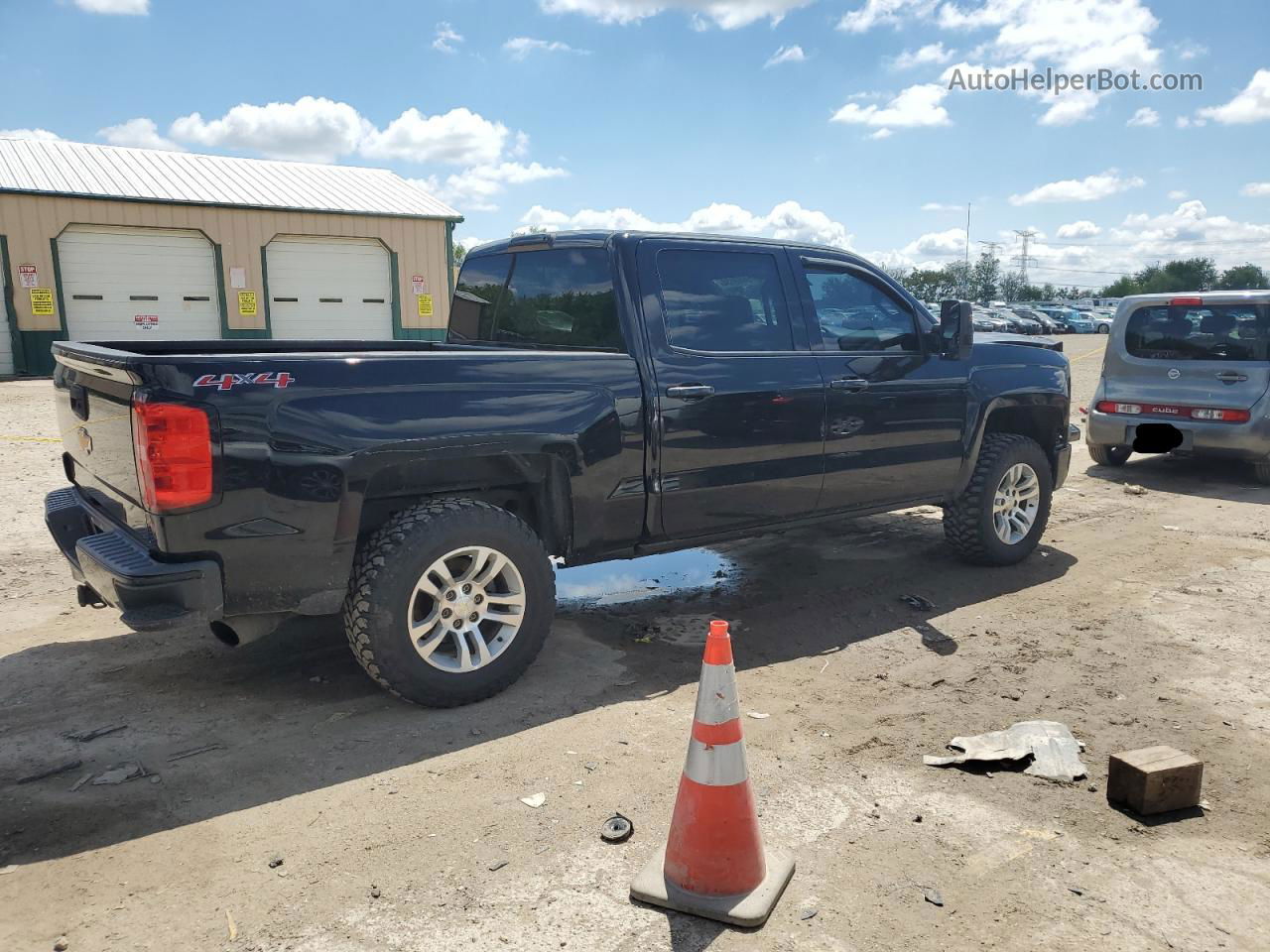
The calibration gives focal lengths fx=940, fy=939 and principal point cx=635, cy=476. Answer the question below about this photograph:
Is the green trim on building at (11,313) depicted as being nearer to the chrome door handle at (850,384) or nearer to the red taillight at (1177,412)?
the chrome door handle at (850,384)

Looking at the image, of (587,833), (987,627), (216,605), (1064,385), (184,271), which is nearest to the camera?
(587,833)

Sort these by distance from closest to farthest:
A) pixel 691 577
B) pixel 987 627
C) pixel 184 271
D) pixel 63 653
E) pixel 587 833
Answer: pixel 587 833, pixel 63 653, pixel 987 627, pixel 691 577, pixel 184 271

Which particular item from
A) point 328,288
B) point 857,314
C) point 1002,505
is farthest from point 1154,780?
point 328,288

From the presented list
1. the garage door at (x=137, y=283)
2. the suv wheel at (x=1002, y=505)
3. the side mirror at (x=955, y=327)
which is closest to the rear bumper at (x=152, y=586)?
the side mirror at (x=955, y=327)

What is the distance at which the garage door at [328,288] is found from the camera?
22.4 metres

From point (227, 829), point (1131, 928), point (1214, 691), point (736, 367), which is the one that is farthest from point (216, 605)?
point (1214, 691)

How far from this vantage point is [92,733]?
12.0 feet

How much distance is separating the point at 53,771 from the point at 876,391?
4.18 m

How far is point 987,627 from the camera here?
197 inches

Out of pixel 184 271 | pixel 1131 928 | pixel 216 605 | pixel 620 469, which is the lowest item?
pixel 1131 928

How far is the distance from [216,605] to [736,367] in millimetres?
2574

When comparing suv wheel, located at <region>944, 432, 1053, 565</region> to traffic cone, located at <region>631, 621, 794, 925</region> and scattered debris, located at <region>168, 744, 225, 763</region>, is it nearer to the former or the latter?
traffic cone, located at <region>631, 621, 794, 925</region>

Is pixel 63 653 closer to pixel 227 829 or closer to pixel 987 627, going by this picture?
pixel 227 829

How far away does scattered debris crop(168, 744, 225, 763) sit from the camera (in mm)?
3471
